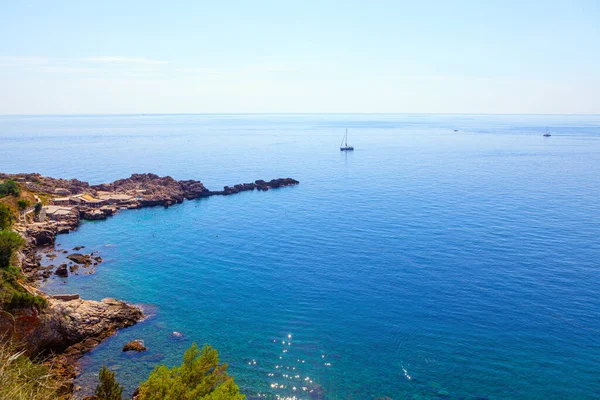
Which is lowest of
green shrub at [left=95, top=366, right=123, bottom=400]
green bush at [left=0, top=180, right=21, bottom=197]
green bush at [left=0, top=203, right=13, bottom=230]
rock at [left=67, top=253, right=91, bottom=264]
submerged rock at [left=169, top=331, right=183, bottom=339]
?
submerged rock at [left=169, top=331, right=183, bottom=339]

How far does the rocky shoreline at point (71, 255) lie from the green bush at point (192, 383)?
1221 cm

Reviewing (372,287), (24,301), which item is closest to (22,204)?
(24,301)

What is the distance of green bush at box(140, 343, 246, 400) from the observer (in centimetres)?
2620

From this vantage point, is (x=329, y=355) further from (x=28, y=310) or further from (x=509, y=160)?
(x=509, y=160)

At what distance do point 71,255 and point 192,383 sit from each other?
1852 inches

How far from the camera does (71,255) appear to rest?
6525 centimetres

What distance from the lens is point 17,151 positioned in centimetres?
19312

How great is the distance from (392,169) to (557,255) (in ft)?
276

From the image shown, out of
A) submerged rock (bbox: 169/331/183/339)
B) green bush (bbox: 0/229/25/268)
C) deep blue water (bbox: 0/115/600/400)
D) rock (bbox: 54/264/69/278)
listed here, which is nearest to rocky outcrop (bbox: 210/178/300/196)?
deep blue water (bbox: 0/115/600/400)

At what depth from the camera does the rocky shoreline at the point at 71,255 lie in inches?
1547

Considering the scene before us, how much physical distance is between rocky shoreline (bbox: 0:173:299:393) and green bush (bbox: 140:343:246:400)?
40.1ft

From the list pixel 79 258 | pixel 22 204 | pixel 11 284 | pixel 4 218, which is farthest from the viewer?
pixel 22 204

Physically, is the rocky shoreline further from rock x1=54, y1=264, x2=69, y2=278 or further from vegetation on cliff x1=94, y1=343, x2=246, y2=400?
vegetation on cliff x1=94, y1=343, x2=246, y2=400

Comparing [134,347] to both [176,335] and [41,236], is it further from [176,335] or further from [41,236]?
[41,236]
